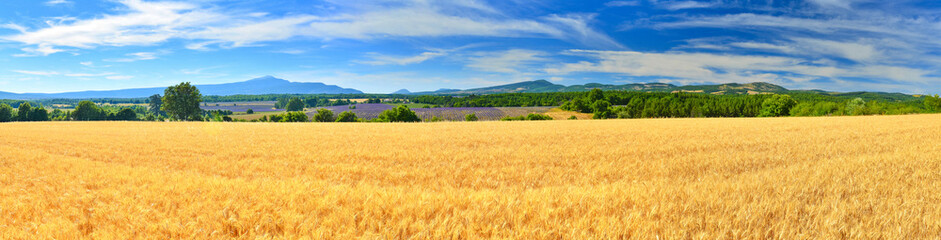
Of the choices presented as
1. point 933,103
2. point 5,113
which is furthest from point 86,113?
point 933,103

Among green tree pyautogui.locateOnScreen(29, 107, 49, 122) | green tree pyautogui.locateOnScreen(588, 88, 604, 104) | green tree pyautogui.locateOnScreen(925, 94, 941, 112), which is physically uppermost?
green tree pyautogui.locateOnScreen(588, 88, 604, 104)

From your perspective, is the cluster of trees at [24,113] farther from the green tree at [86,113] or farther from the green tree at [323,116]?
the green tree at [323,116]

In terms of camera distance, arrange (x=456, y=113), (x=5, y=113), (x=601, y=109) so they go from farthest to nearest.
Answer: (x=601, y=109)
(x=456, y=113)
(x=5, y=113)

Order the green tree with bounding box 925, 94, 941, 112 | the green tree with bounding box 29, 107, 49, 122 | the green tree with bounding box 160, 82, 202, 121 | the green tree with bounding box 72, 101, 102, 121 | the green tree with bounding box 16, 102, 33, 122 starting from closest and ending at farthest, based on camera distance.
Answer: the green tree with bounding box 160, 82, 202, 121 < the green tree with bounding box 925, 94, 941, 112 < the green tree with bounding box 16, 102, 33, 122 < the green tree with bounding box 29, 107, 49, 122 < the green tree with bounding box 72, 101, 102, 121

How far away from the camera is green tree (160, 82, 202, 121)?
74.2 meters

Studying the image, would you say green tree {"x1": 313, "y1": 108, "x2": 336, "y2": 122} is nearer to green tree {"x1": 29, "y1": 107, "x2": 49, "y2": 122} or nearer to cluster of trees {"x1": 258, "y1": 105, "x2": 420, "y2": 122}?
cluster of trees {"x1": 258, "y1": 105, "x2": 420, "y2": 122}

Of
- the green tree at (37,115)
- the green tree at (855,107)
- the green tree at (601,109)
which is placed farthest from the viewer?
the green tree at (601,109)

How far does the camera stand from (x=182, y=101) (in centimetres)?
7531

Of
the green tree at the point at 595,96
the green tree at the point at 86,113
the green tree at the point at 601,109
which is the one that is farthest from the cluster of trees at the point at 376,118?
the green tree at the point at 595,96

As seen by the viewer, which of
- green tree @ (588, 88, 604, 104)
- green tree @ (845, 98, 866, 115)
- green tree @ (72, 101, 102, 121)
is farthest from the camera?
green tree @ (588, 88, 604, 104)

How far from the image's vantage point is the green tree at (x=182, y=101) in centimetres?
7425

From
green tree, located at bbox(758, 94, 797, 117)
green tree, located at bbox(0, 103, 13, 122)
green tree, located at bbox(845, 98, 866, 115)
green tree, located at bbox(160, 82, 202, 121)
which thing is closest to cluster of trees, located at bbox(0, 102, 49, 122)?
green tree, located at bbox(0, 103, 13, 122)

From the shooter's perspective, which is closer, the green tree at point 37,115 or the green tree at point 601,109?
the green tree at point 37,115

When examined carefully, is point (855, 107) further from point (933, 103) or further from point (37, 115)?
point (37, 115)
